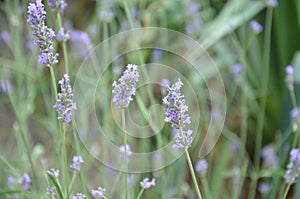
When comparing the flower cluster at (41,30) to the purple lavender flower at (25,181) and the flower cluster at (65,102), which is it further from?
the purple lavender flower at (25,181)

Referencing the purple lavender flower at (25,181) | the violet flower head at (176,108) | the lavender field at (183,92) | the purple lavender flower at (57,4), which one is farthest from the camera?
the lavender field at (183,92)

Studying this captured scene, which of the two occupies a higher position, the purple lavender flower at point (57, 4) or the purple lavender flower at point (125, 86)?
the purple lavender flower at point (57, 4)

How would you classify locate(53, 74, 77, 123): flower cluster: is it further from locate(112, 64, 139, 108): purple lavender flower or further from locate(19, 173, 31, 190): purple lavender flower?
locate(19, 173, 31, 190): purple lavender flower

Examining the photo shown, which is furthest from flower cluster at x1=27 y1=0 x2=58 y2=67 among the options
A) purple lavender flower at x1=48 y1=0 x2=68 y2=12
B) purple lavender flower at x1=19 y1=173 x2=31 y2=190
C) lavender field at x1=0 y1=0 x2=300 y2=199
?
lavender field at x1=0 y1=0 x2=300 y2=199

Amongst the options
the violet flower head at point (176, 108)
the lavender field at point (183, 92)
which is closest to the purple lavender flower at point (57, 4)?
the violet flower head at point (176, 108)

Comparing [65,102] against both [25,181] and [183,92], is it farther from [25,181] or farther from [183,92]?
[183,92]
